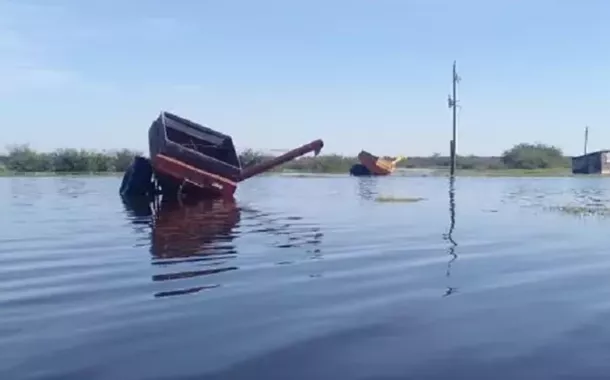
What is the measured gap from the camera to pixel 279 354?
648 centimetres

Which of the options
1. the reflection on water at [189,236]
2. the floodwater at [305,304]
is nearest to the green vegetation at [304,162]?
the reflection on water at [189,236]

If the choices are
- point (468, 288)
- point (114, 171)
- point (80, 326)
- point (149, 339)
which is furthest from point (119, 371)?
point (114, 171)

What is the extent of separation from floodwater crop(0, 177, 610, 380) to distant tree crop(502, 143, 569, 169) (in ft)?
263

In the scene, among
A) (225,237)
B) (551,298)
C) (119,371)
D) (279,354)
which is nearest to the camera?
(119,371)

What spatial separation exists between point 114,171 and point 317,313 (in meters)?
86.5

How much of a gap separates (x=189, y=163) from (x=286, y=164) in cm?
6087

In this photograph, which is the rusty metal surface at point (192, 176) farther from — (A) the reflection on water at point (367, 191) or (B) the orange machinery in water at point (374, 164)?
(B) the orange machinery in water at point (374, 164)

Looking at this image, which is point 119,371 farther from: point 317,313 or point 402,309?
point 402,309

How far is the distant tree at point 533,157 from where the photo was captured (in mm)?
94812

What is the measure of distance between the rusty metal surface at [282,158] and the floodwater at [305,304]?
1476cm

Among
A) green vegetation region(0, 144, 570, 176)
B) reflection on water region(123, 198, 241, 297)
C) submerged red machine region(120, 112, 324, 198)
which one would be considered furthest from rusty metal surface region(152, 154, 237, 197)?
green vegetation region(0, 144, 570, 176)

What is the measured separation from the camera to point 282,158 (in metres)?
33.6

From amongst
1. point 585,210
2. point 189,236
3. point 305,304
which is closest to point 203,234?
point 189,236

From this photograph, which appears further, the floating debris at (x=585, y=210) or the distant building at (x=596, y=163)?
the distant building at (x=596, y=163)
